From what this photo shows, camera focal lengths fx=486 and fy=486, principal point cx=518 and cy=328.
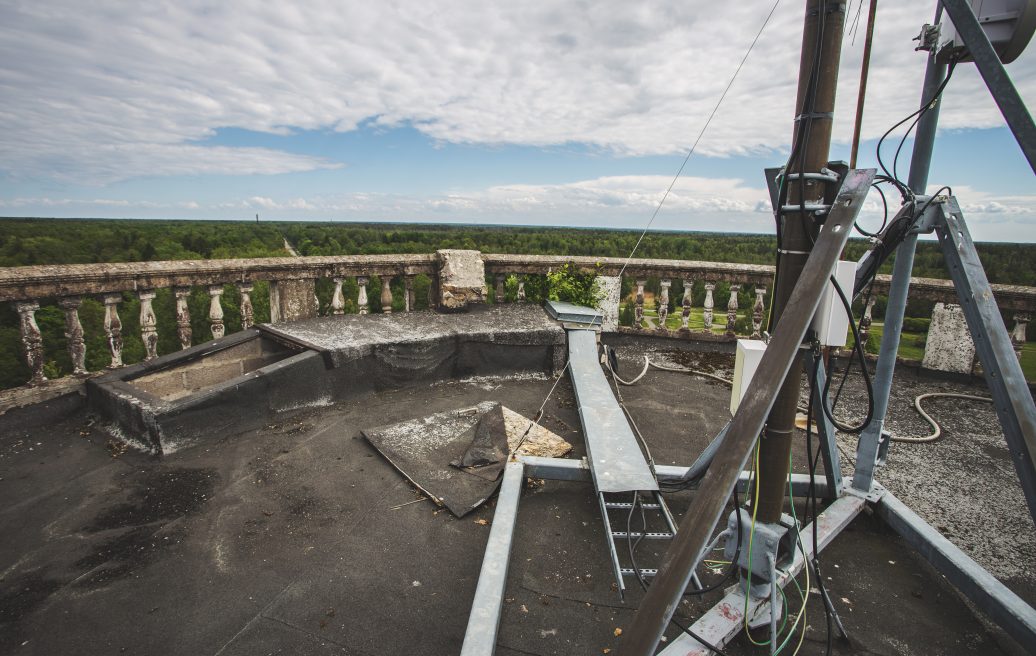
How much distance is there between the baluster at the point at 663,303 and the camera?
19.6 feet

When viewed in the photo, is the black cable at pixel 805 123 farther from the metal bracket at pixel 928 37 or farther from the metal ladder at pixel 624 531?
the metal ladder at pixel 624 531

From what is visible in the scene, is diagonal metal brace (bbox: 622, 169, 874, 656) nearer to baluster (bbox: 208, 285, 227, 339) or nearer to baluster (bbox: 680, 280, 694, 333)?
baluster (bbox: 680, 280, 694, 333)

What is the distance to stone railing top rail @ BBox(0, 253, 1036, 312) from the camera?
12.2 ft

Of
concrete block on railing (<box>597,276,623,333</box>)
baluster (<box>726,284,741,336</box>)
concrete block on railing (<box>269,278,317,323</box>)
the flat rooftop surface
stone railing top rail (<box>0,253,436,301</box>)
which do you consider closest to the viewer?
the flat rooftop surface

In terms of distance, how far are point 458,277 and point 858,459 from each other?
4.05 m

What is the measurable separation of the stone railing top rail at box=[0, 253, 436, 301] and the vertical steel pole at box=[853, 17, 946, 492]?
167 inches

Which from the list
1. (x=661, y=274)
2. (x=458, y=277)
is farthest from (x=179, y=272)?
(x=661, y=274)

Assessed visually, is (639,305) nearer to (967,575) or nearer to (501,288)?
(501,288)

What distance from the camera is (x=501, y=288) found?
6211mm

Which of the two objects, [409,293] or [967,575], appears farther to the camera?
[409,293]

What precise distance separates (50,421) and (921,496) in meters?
6.19

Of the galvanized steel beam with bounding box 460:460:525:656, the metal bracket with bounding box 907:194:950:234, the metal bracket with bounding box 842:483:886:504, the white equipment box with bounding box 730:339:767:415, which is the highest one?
the metal bracket with bounding box 907:194:950:234

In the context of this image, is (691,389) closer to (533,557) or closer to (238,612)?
(533,557)

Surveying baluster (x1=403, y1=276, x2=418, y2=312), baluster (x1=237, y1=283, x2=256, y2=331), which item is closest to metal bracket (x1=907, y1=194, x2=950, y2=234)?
baluster (x1=403, y1=276, x2=418, y2=312)
